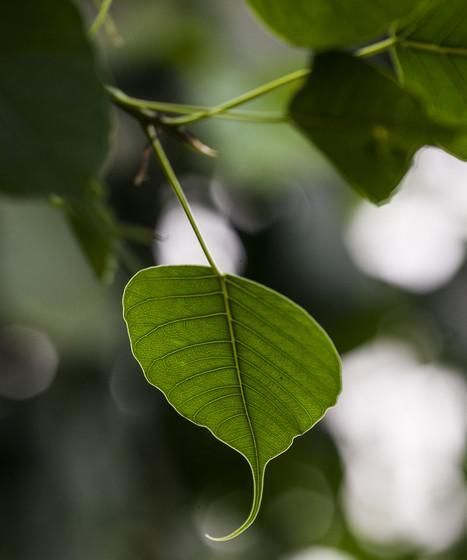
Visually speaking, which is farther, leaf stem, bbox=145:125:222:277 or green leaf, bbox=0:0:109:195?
leaf stem, bbox=145:125:222:277

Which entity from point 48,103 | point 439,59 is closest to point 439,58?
point 439,59

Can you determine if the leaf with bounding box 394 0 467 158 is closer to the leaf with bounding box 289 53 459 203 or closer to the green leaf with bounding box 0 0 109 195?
the leaf with bounding box 289 53 459 203

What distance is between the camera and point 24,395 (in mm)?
2793

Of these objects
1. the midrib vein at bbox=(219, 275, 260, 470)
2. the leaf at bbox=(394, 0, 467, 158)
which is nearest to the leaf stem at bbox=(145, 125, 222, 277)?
the midrib vein at bbox=(219, 275, 260, 470)

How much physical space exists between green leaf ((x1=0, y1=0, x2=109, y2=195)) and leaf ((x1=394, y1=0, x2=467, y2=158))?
178 mm

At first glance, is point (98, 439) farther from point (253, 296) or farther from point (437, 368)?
point (253, 296)

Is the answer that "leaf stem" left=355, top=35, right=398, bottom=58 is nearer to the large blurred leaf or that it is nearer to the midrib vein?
the large blurred leaf

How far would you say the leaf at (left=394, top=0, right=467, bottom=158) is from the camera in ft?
1.36

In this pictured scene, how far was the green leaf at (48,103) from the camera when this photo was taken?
29cm

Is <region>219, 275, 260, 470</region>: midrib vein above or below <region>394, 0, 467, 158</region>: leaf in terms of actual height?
below

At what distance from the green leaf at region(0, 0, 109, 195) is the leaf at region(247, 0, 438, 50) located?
3.5 inches

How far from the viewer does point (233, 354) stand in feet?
1.42

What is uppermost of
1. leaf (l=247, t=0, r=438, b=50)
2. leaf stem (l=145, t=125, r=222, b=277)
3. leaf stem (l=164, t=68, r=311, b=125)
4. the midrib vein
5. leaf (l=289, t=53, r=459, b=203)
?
leaf (l=247, t=0, r=438, b=50)

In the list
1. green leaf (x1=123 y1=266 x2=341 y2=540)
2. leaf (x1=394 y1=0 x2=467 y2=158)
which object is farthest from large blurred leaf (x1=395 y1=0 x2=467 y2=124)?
green leaf (x1=123 y1=266 x2=341 y2=540)
